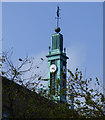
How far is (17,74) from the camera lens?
38.7ft

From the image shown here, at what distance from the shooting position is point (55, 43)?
38.8m

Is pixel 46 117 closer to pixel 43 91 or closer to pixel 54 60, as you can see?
pixel 43 91

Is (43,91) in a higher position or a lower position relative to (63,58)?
lower

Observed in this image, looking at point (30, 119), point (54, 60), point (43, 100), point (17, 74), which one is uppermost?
point (54, 60)

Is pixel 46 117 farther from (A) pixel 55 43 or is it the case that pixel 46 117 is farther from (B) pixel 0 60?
(A) pixel 55 43

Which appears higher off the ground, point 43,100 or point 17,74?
point 17,74

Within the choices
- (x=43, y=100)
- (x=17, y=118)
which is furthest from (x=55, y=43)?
(x=17, y=118)

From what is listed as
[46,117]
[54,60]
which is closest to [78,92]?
[46,117]

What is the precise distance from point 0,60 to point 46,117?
285 cm

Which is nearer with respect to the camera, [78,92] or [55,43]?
[78,92]

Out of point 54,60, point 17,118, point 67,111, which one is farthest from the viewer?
point 54,60

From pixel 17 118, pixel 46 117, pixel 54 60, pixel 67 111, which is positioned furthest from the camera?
pixel 54 60

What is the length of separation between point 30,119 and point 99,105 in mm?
3323

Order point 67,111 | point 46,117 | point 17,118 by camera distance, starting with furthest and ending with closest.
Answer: point 67,111 → point 46,117 → point 17,118
